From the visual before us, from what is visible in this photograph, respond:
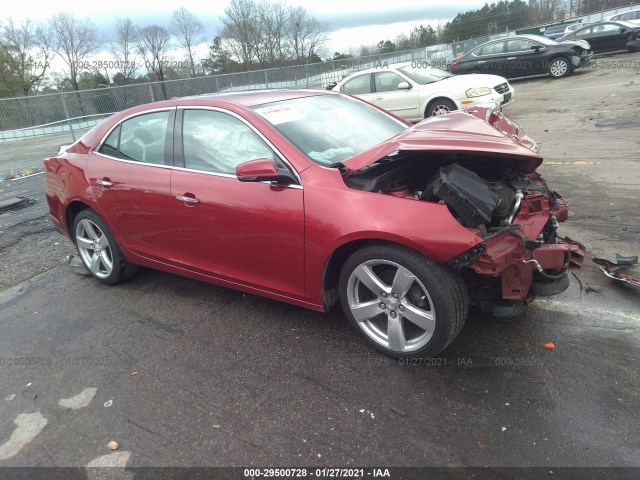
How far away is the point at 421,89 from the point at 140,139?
8.78m

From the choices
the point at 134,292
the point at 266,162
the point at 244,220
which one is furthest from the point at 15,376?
the point at 266,162

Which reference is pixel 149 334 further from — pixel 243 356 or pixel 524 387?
pixel 524 387

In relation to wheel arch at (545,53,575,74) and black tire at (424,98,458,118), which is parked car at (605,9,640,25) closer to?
wheel arch at (545,53,575,74)

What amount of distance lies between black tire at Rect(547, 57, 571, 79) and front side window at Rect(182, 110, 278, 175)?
17.2 metres

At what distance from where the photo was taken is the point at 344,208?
2.82 meters

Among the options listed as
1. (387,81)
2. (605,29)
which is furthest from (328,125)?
(605,29)

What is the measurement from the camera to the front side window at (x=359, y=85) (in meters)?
11.8

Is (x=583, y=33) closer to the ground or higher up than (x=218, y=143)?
higher up

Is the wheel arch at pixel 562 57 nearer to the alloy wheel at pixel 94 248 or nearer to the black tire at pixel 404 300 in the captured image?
the black tire at pixel 404 300

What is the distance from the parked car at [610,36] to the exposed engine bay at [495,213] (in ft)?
67.9

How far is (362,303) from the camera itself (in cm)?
301

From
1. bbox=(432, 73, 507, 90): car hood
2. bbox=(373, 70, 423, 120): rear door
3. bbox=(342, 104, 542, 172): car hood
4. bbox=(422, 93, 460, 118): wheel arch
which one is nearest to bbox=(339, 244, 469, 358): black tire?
bbox=(342, 104, 542, 172): car hood

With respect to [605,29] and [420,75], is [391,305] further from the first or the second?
[605,29]

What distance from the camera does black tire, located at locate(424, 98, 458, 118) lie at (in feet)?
36.3
